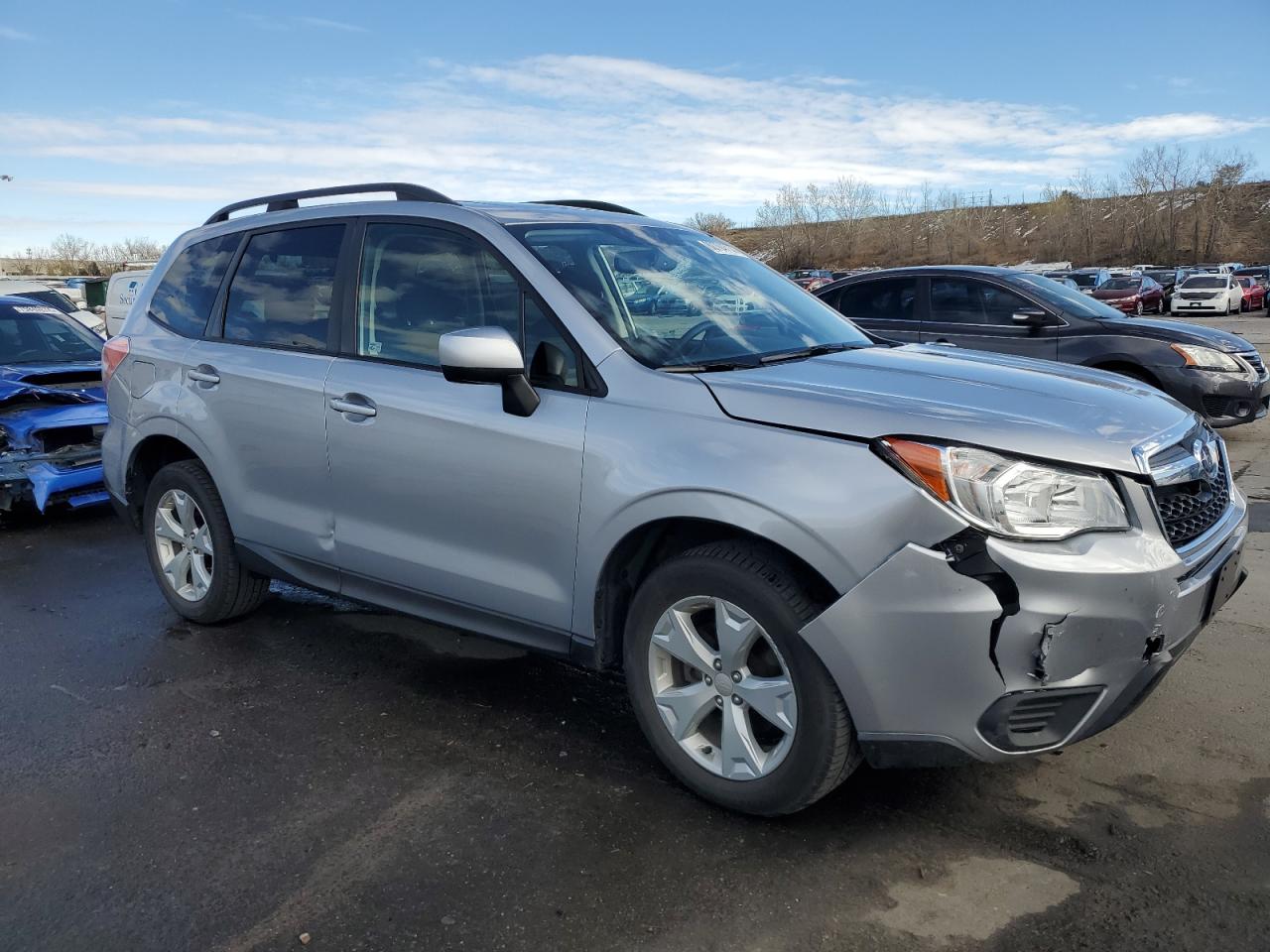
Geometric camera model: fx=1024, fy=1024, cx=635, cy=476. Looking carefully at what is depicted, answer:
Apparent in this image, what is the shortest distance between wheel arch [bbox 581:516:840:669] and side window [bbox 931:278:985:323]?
717cm

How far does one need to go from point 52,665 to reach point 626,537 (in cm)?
300

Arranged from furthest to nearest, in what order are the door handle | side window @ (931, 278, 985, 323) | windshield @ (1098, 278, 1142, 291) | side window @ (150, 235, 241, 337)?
windshield @ (1098, 278, 1142, 291) < side window @ (931, 278, 985, 323) < side window @ (150, 235, 241, 337) < the door handle

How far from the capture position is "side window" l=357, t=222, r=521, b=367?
364cm

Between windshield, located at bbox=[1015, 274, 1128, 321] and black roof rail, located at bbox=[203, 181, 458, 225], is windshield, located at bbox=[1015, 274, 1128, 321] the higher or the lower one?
the lower one

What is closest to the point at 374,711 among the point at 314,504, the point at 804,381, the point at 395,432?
the point at 314,504

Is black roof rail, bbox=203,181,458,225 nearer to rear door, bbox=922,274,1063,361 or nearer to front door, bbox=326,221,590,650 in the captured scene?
front door, bbox=326,221,590,650

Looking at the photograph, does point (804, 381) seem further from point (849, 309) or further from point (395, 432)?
point (849, 309)

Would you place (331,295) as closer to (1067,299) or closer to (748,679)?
(748,679)

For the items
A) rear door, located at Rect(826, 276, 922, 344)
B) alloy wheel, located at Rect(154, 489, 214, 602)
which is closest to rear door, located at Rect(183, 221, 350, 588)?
alloy wheel, located at Rect(154, 489, 214, 602)

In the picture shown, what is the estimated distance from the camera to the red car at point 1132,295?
29750mm

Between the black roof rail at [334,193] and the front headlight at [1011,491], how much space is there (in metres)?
2.22

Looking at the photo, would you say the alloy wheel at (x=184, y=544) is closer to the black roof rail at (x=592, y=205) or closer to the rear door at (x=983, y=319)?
the black roof rail at (x=592, y=205)

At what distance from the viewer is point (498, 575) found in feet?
11.5

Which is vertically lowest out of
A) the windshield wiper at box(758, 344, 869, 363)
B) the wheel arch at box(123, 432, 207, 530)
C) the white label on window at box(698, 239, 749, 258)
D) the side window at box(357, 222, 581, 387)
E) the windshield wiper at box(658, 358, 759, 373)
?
the wheel arch at box(123, 432, 207, 530)
